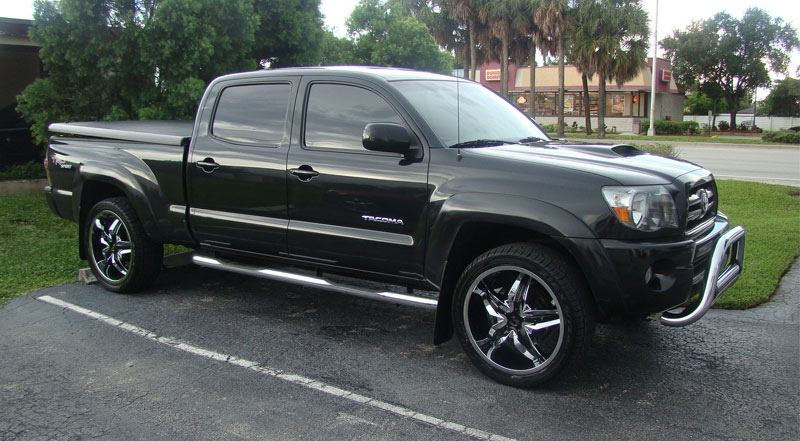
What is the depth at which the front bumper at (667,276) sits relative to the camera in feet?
11.7

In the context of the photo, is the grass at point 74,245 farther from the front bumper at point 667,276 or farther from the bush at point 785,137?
the bush at point 785,137

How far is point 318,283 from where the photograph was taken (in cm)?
475

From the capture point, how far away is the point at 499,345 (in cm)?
402

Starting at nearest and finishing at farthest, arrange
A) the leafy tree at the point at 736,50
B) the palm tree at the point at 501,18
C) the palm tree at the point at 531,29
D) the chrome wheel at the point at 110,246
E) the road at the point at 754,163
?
1. the chrome wheel at the point at 110,246
2. the road at the point at 754,163
3. the palm tree at the point at 501,18
4. the palm tree at the point at 531,29
5. the leafy tree at the point at 736,50

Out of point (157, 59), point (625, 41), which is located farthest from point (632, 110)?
point (157, 59)

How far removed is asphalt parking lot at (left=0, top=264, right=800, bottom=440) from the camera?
11.5 ft

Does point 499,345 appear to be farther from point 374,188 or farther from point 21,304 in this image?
point 21,304

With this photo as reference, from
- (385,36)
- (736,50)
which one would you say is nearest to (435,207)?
(385,36)

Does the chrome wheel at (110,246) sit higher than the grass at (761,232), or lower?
higher

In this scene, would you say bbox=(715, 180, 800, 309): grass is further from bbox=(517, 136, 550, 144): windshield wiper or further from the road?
the road

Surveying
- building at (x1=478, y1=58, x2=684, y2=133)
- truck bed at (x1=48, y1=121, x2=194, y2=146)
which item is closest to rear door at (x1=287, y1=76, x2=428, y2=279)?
truck bed at (x1=48, y1=121, x2=194, y2=146)

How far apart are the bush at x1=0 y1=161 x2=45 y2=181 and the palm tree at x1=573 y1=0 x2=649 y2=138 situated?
94.7ft

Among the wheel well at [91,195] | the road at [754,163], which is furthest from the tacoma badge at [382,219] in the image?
the road at [754,163]

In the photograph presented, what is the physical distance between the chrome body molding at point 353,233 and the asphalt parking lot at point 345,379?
31.5 inches
